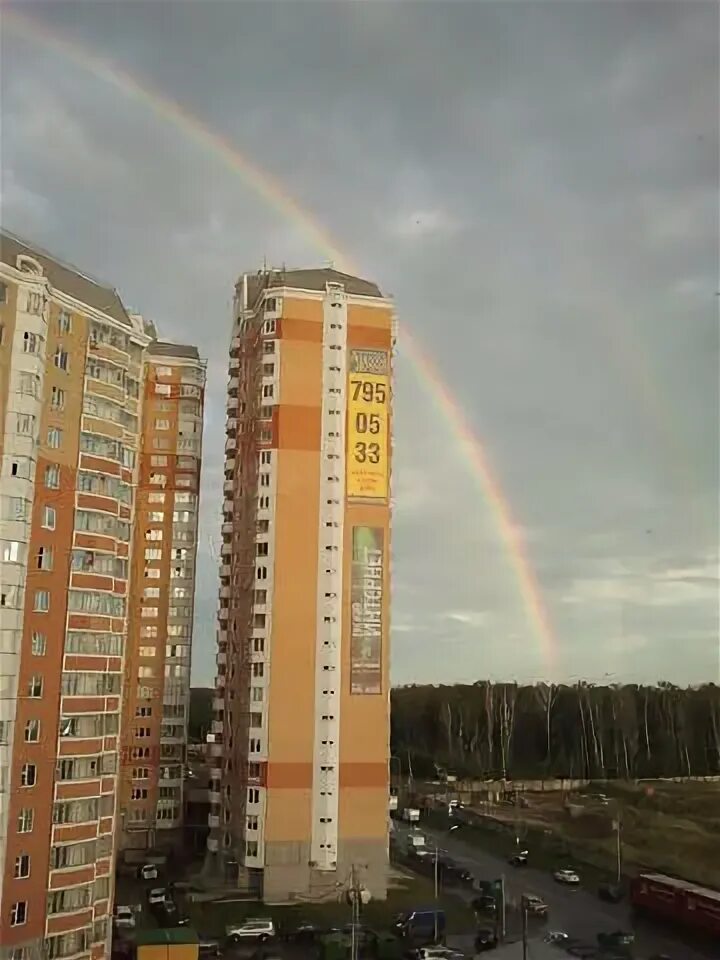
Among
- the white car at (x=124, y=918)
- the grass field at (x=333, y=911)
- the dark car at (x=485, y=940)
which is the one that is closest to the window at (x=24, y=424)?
the white car at (x=124, y=918)

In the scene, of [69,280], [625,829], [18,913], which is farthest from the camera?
[625,829]

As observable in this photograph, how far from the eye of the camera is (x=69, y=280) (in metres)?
3.16

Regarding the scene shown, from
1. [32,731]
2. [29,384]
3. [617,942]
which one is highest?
[29,384]

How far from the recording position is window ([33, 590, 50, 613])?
2.73 m

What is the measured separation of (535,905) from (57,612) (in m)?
2.53

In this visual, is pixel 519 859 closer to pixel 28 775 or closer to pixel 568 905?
pixel 568 905

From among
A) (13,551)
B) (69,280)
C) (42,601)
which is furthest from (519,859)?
(69,280)

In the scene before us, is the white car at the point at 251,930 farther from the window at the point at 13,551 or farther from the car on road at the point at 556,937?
the window at the point at 13,551

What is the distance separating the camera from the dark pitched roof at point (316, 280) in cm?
443

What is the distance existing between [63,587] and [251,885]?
178cm

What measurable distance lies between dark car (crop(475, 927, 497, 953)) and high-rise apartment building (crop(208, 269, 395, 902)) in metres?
0.45

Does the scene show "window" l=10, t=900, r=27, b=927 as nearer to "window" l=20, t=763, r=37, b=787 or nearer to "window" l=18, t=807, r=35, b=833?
"window" l=18, t=807, r=35, b=833

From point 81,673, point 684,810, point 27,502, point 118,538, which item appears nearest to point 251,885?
point 81,673

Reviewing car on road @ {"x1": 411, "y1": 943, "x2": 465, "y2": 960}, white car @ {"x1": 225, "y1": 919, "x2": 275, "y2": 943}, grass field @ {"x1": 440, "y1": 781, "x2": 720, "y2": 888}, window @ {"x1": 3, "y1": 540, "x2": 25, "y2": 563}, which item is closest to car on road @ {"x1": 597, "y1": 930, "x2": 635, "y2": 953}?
grass field @ {"x1": 440, "y1": 781, "x2": 720, "y2": 888}
